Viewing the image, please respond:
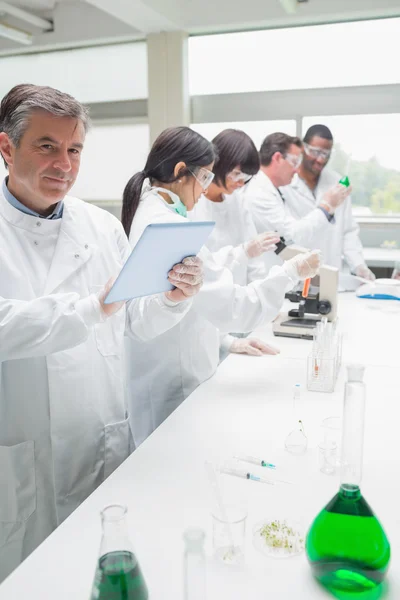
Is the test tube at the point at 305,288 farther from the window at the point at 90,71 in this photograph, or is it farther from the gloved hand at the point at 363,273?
the window at the point at 90,71

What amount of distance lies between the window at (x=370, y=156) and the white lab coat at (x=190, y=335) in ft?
10.7

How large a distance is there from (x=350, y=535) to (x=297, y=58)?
4.87 m

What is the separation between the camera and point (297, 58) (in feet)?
16.3

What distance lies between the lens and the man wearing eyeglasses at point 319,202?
418 centimetres

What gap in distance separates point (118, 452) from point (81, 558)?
0.72 meters

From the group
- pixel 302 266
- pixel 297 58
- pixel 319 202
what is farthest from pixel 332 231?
pixel 302 266

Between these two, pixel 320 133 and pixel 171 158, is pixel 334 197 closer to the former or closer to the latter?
pixel 320 133

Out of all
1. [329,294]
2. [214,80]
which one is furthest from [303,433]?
[214,80]

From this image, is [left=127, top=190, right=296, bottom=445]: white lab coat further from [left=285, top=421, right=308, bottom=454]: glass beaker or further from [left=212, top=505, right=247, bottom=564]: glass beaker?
[left=212, top=505, right=247, bottom=564]: glass beaker

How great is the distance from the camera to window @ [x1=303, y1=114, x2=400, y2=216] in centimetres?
493

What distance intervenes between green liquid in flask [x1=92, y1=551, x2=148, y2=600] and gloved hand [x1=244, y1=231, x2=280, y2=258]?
2287 millimetres

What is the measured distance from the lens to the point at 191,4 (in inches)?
187

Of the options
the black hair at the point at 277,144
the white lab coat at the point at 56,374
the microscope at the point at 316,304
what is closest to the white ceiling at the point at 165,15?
the black hair at the point at 277,144

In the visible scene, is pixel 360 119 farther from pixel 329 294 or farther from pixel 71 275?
pixel 71 275
